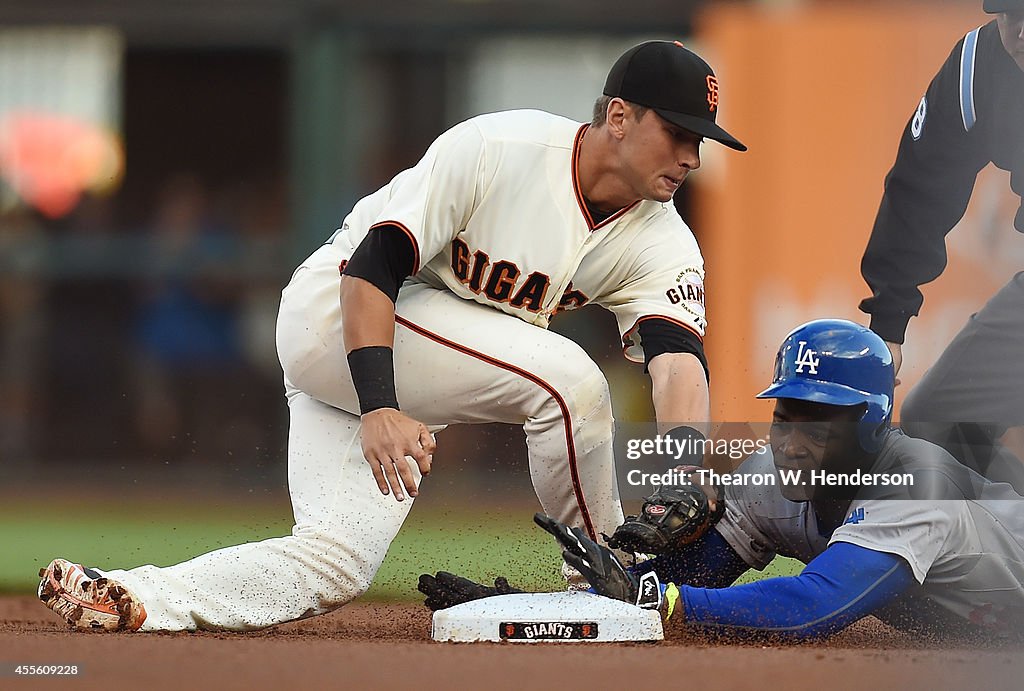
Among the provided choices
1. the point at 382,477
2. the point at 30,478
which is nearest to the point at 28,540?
the point at 30,478

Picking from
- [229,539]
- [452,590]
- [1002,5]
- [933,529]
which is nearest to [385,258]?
[452,590]

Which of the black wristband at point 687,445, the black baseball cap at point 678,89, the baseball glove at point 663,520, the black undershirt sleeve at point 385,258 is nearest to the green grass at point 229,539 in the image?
the baseball glove at point 663,520

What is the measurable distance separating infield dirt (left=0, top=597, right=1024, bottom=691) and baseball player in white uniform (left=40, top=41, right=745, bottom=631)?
0.49 feet

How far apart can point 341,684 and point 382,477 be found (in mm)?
457

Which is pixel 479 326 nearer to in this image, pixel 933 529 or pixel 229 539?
pixel 933 529

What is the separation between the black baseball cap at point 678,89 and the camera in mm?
2830

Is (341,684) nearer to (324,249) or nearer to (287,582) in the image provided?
(287,582)

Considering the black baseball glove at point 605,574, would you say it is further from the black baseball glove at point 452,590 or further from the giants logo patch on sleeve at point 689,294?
the giants logo patch on sleeve at point 689,294

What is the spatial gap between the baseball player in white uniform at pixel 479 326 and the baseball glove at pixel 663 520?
0.15 meters

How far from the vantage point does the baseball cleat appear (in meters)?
2.72

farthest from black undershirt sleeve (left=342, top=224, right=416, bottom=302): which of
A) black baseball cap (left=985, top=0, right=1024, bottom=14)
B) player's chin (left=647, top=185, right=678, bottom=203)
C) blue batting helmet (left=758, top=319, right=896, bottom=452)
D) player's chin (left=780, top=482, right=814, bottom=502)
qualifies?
black baseball cap (left=985, top=0, right=1024, bottom=14)

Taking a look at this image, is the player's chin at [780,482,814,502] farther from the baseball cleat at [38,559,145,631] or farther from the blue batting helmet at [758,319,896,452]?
the baseball cleat at [38,559,145,631]

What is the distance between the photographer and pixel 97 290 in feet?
29.9

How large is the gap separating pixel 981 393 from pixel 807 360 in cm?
65
